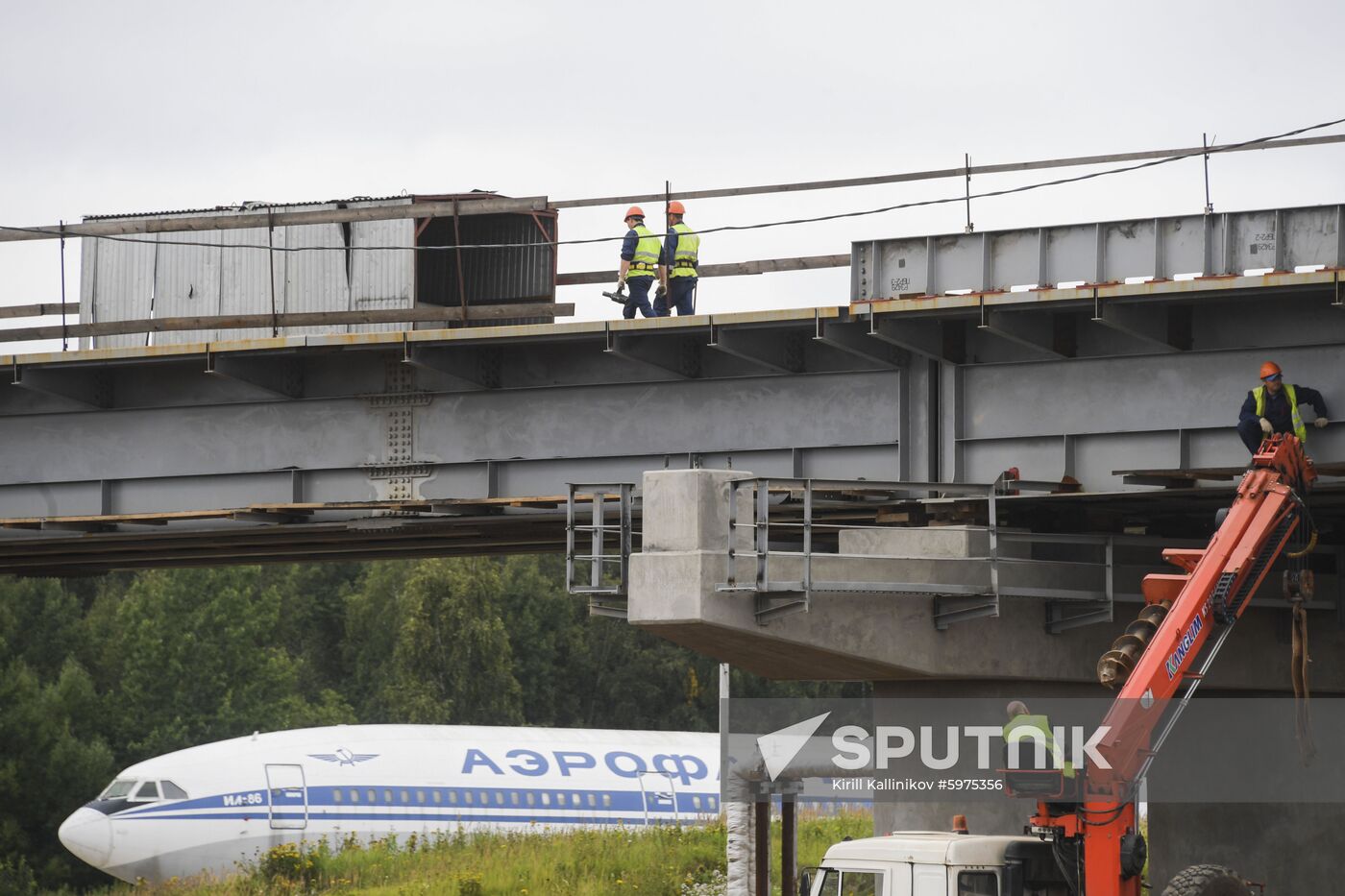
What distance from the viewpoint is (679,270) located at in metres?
25.2

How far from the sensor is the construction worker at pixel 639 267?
24.8m

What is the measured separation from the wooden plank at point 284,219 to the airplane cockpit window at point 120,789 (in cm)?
2092

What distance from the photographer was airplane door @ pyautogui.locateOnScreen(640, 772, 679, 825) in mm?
51375

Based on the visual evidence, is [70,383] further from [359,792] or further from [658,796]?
[658,796]

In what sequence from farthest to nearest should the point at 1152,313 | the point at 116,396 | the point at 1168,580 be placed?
1. the point at 116,396
2. the point at 1152,313
3. the point at 1168,580

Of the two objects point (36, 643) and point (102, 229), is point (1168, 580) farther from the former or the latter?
point (36, 643)

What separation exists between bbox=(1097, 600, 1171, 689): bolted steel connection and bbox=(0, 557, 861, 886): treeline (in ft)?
142

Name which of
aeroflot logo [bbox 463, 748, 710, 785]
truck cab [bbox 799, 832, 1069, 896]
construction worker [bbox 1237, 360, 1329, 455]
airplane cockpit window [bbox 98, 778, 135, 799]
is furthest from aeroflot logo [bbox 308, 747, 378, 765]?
truck cab [bbox 799, 832, 1069, 896]

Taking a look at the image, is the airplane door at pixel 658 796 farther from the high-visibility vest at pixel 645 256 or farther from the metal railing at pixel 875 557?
the metal railing at pixel 875 557

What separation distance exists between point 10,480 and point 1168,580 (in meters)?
15.9

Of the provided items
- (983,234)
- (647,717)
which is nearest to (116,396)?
(983,234)

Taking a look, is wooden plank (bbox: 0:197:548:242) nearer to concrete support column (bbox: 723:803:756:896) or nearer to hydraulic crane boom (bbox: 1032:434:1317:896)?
concrete support column (bbox: 723:803:756:896)

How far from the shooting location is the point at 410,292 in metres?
26.9

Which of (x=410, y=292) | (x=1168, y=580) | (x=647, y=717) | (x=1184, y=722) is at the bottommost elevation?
(x=647, y=717)
